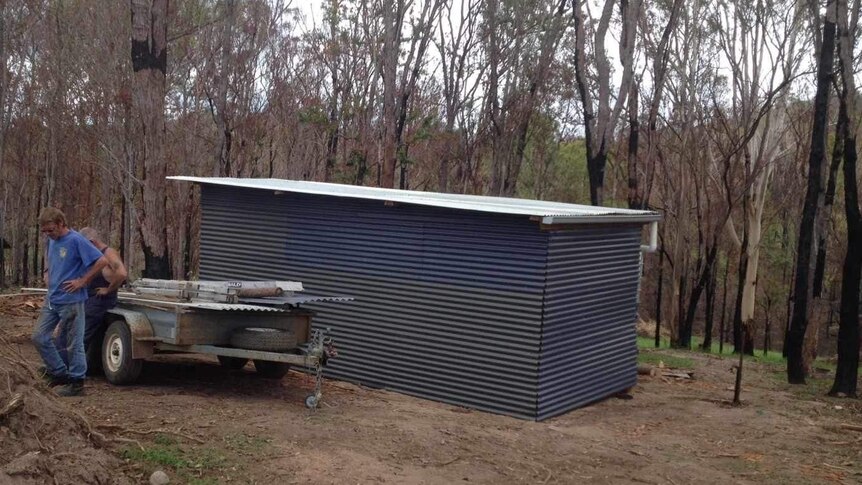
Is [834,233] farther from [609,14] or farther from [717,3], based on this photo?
[609,14]

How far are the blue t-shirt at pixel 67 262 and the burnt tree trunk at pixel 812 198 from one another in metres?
12.1

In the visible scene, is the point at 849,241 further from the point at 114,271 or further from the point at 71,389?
the point at 71,389

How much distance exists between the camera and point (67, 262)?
27.4 feet

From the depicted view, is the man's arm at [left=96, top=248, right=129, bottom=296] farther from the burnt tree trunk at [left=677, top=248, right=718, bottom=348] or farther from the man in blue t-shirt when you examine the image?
the burnt tree trunk at [left=677, top=248, right=718, bottom=348]

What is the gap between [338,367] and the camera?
39.4 feet

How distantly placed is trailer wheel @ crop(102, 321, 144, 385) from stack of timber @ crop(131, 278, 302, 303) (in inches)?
19.8

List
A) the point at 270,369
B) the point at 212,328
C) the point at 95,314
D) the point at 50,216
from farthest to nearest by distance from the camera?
1. the point at 270,369
2. the point at 95,314
3. the point at 212,328
4. the point at 50,216

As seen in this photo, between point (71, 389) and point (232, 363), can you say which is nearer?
point (71, 389)

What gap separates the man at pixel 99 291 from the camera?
29.7 feet

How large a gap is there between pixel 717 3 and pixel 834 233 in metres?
11.3

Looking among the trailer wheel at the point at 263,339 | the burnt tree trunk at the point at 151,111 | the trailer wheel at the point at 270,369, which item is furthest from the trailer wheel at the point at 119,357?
the burnt tree trunk at the point at 151,111

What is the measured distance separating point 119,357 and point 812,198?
11729 mm

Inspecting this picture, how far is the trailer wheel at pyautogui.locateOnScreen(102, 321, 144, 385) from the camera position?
9.53m

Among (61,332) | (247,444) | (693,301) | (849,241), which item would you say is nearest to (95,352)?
(61,332)
